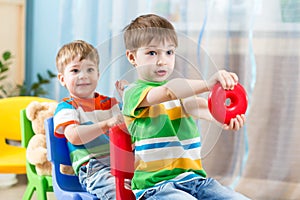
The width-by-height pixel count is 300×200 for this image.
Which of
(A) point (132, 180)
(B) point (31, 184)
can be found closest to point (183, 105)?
(A) point (132, 180)

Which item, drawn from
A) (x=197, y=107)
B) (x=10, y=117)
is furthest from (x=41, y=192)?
(x=197, y=107)

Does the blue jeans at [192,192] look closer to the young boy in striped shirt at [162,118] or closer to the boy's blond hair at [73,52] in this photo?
the young boy in striped shirt at [162,118]

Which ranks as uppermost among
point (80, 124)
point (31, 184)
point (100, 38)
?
point (100, 38)

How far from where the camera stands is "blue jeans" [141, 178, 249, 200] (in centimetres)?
106

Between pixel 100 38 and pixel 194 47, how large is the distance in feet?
4.08

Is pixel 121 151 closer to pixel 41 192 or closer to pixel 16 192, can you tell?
pixel 41 192

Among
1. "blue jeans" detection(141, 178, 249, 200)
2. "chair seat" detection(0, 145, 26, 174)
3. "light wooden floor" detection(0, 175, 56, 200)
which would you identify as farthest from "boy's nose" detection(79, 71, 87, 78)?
"light wooden floor" detection(0, 175, 56, 200)

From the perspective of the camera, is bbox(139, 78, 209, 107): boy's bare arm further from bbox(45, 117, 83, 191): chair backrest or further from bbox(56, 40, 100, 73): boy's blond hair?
bbox(45, 117, 83, 191): chair backrest

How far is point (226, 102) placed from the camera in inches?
38.9

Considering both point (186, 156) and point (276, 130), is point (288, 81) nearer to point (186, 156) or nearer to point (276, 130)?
point (276, 130)

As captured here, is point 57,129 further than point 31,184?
No

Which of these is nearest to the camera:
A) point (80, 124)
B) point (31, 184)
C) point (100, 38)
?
point (80, 124)

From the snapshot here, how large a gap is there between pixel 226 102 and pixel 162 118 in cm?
14

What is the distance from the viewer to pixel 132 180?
1105 millimetres
